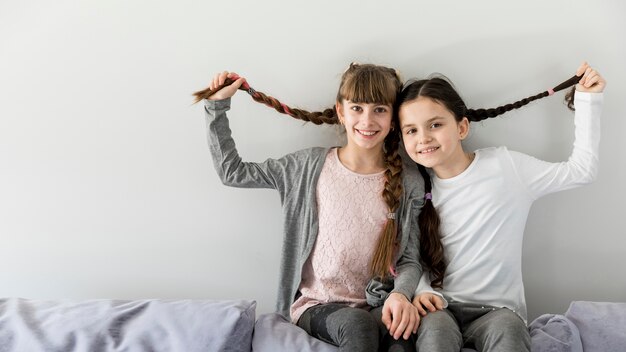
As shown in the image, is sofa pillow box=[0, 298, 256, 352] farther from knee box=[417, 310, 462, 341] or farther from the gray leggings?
knee box=[417, 310, 462, 341]

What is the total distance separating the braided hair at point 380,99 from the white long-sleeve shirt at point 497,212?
12 cm

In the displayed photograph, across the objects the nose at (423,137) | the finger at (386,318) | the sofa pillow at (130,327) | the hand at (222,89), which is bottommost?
the finger at (386,318)

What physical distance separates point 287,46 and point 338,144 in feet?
0.96

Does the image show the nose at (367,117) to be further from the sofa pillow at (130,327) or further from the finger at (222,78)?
the sofa pillow at (130,327)

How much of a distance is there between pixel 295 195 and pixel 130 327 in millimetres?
507

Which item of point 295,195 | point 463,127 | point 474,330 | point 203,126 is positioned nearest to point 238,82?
point 203,126

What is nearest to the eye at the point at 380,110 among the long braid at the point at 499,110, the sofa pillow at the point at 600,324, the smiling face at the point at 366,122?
the smiling face at the point at 366,122

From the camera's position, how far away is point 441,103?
1502 millimetres

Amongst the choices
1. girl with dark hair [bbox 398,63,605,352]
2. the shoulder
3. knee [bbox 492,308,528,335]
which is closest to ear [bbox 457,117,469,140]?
girl with dark hair [bbox 398,63,605,352]

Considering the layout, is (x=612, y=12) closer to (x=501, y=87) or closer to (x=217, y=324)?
(x=501, y=87)

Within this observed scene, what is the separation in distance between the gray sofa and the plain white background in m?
0.25

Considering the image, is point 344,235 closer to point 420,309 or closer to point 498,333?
point 420,309

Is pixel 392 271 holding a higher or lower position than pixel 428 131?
lower

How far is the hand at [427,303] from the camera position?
4.70 feet
